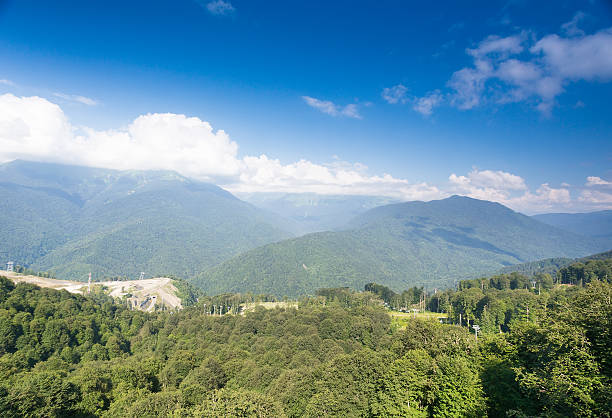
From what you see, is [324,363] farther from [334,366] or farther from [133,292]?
[133,292]

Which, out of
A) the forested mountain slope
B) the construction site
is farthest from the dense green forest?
the construction site

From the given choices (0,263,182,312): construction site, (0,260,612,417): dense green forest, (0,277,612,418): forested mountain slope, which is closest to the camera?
(0,277,612,418): forested mountain slope

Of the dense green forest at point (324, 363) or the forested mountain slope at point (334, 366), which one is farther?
the dense green forest at point (324, 363)

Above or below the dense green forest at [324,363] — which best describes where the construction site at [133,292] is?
below

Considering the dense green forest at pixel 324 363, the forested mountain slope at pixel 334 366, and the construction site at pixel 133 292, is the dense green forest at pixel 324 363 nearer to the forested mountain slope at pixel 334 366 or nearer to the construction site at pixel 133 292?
the forested mountain slope at pixel 334 366

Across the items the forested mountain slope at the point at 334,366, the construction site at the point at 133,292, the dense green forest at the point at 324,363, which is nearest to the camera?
the forested mountain slope at the point at 334,366

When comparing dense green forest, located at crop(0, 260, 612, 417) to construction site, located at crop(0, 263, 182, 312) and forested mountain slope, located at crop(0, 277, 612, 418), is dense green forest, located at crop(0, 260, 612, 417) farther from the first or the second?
construction site, located at crop(0, 263, 182, 312)

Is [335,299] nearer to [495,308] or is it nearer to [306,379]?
[495,308]

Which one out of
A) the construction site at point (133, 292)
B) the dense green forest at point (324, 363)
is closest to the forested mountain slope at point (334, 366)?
the dense green forest at point (324, 363)

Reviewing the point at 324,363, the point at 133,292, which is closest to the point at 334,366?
the point at 324,363

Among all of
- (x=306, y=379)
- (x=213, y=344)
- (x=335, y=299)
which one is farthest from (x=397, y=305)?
(x=306, y=379)
